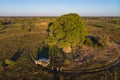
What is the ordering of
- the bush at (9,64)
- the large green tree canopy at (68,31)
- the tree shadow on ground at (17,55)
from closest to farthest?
the bush at (9,64) → the tree shadow on ground at (17,55) → the large green tree canopy at (68,31)

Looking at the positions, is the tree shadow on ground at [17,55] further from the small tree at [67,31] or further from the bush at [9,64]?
the small tree at [67,31]

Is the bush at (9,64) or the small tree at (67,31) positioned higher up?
the small tree at (67,31)

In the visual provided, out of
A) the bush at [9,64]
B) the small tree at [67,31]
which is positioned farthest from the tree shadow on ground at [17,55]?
the small tree at [67,31]

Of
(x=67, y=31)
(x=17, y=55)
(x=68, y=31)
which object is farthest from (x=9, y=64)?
(x=68, y=31)

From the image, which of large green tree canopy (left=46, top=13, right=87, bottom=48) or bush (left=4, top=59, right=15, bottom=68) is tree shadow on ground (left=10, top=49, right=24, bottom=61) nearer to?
bush (left=4, top=59, right=15, bottom=68)

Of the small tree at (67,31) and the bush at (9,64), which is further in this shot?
the small tree at (67,31)

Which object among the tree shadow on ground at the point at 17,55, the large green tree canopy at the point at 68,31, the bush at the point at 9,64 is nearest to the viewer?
the bush at the point at 9,64

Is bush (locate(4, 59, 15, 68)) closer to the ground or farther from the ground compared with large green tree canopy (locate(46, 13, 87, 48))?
closer to the ground

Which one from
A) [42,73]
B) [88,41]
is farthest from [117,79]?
[88,41]

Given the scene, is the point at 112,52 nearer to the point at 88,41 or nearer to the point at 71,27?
the point at 88,41

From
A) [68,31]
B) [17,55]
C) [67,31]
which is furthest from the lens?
[17,55]

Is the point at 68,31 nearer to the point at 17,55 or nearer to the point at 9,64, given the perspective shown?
the point at 17,55

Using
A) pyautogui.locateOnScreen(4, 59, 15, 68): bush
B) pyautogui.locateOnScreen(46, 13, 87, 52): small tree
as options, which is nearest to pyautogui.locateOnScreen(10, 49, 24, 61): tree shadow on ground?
pyautogui.locateOnScreen(4, 59, 15, 68): bush
